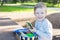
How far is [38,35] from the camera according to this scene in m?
1.99

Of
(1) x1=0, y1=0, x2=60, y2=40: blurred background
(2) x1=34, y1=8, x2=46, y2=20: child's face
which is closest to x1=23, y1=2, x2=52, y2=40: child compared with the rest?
(2) x1=34, y1=8, x2=46, y2=20: child's face

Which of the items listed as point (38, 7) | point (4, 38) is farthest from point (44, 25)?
point (4, 38)

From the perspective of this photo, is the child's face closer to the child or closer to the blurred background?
the child

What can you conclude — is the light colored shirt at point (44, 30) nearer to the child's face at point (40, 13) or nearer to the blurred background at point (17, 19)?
the child's face at point (40, 13)

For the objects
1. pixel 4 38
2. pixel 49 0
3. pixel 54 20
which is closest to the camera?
pixel 4 38

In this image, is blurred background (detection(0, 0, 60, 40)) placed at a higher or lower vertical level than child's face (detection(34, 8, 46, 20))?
lower

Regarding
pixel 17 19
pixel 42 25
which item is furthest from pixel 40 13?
pixel 17 19

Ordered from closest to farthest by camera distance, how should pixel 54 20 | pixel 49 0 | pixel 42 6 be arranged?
pixel 42 6 → pixel 54 20 → pixel 49 0

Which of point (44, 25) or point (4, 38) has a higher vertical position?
point (44, 25)

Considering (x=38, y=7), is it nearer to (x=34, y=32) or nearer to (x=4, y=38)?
(x=34, y=32)

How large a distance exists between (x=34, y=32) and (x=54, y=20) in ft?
34.8

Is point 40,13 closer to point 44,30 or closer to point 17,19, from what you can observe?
point 44,30

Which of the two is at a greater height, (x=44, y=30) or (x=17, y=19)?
(x=44, y=30)

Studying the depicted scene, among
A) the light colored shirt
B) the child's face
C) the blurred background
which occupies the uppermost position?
the child's face
